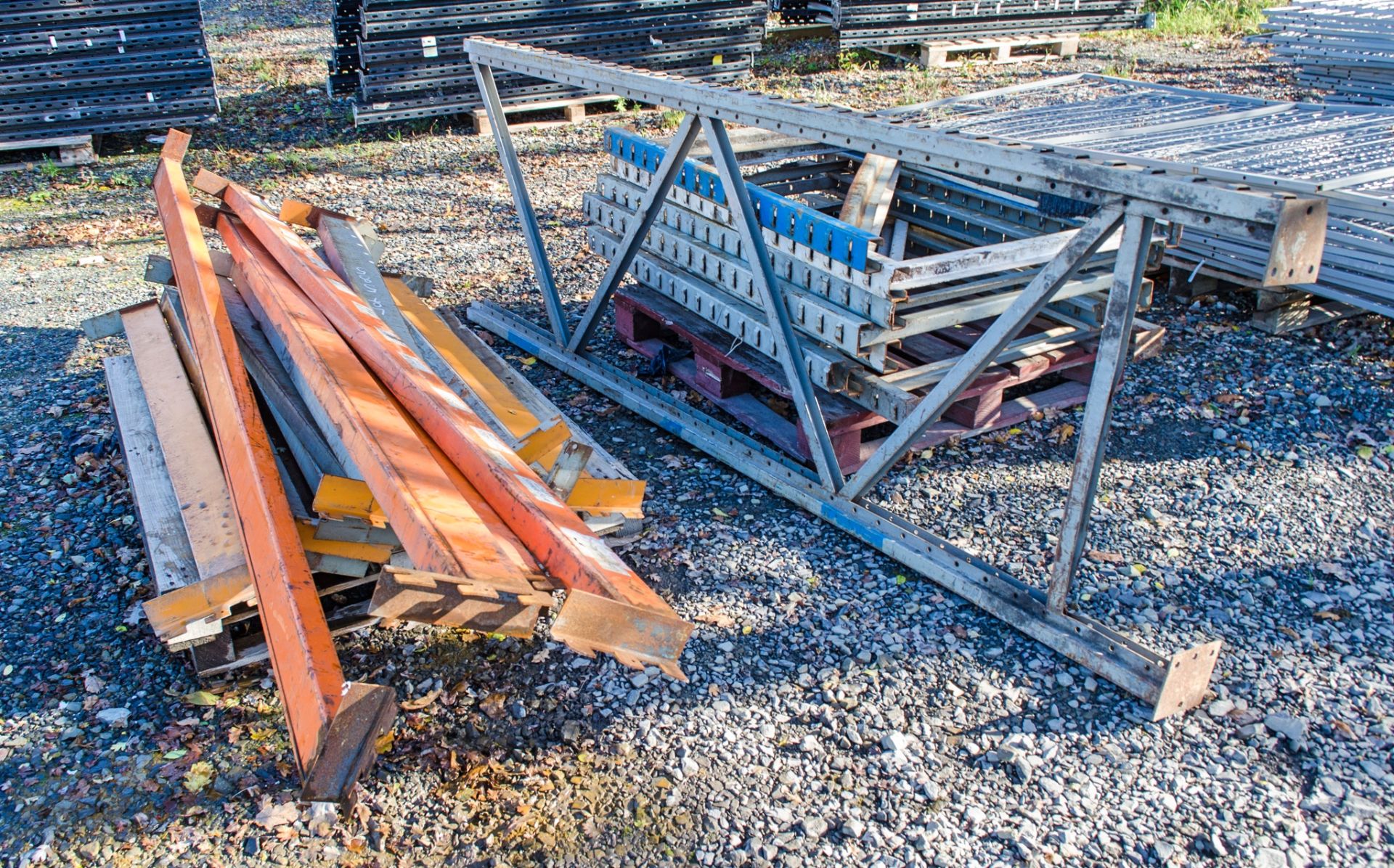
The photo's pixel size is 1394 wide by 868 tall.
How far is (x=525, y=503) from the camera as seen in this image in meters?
2.70

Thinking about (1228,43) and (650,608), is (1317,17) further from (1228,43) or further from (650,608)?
(650,608)

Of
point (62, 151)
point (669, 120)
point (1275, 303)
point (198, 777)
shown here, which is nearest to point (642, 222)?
point (198, 777)

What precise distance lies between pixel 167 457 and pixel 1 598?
0.69m

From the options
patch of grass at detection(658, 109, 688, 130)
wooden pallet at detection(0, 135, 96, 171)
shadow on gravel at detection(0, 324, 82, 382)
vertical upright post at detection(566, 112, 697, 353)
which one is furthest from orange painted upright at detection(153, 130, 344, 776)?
patch of grass at detection(658, 109, 688, 130)

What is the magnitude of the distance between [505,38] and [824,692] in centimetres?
804

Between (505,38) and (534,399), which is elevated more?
(505,38)

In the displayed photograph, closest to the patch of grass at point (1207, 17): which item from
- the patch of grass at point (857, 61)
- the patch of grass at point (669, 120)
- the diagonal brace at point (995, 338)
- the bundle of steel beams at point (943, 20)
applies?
the bundle of steel beams at point (943, 20)

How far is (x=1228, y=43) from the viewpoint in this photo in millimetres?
12734

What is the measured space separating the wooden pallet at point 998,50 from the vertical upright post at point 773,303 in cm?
871

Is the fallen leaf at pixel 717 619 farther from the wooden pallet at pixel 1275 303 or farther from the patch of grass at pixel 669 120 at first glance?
the patch of grass at pixel 669 120

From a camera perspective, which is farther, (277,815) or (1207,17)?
(1207,17)

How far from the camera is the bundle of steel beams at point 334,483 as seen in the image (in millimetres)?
2178

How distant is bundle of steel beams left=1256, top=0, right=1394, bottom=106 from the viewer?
7.38 metres

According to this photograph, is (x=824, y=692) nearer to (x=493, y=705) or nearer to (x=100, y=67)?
(x=493, y=705)
